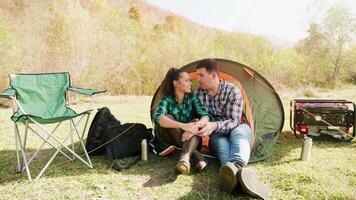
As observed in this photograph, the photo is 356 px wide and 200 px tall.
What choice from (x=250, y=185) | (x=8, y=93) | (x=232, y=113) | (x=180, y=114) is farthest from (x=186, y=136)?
(x=8, y=93)

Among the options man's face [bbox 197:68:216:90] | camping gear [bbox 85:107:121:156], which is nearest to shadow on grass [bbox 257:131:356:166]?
man's face [bbox 197:68:216:90]

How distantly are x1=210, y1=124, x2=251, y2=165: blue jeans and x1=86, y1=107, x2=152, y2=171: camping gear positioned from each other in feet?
2.57

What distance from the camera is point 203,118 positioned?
2.92 metres

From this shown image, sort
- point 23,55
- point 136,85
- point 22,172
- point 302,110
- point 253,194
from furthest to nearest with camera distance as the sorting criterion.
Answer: point 136,85 → point 23,55 → point 302,110 → point 22,172 → point 253,194

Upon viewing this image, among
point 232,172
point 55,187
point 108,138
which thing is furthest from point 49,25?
point 232,172

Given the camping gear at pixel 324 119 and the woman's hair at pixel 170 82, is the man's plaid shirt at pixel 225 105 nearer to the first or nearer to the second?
the woman's hair at pixel 170 82

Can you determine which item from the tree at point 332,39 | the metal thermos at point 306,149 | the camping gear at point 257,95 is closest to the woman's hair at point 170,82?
the camping gear at point 257,95

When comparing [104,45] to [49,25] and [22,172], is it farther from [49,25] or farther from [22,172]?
[22,172]

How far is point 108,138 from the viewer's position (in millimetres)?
3143

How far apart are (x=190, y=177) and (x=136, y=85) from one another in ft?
21.9

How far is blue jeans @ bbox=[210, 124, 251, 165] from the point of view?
248cm

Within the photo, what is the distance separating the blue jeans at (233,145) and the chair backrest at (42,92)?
160cm

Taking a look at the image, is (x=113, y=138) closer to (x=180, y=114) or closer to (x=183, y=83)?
(x=180, y=114)

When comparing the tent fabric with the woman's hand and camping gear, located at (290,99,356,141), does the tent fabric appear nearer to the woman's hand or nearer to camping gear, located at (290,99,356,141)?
the woman's hand
